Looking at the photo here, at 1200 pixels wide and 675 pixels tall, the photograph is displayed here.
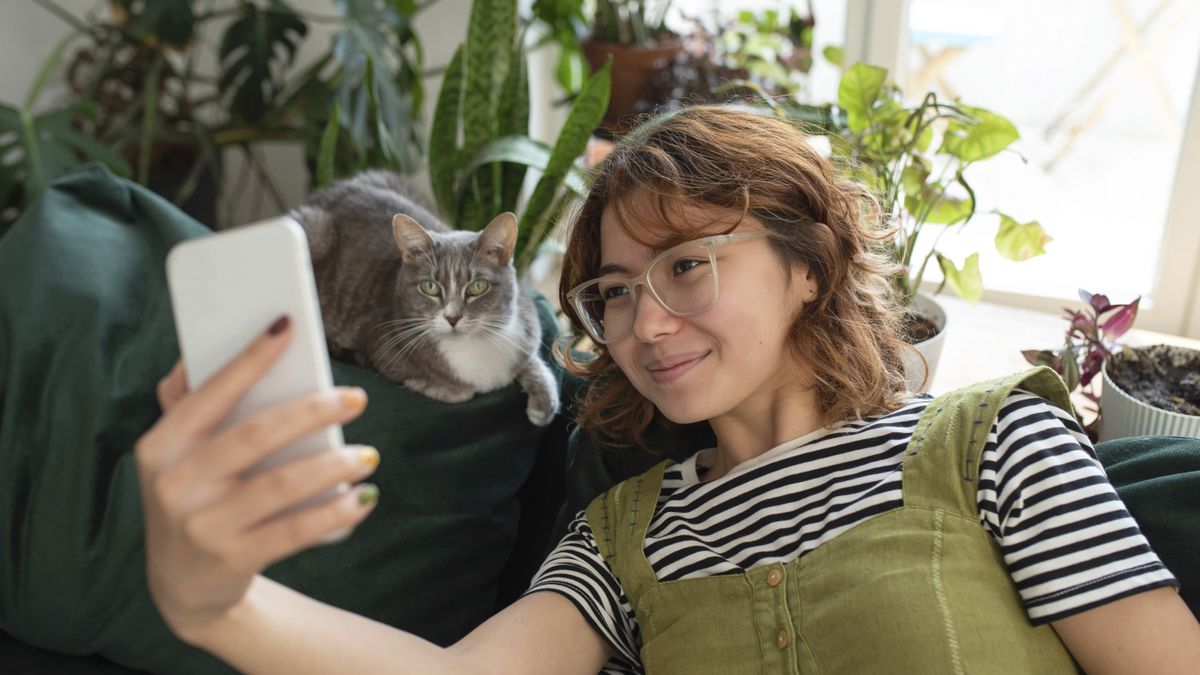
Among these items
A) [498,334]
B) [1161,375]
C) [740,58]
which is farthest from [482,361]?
[740,58]

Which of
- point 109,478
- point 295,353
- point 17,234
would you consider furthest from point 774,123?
point 17,234

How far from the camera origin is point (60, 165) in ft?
7.32

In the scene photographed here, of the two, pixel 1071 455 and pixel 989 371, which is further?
pixel 989 371

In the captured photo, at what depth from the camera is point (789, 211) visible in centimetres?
108

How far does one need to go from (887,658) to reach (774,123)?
635 mm

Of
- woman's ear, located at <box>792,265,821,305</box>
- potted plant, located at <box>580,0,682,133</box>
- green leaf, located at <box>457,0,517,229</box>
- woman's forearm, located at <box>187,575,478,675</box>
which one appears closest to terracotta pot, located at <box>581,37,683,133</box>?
potted plant, located at <box>580,0,682,133</box>

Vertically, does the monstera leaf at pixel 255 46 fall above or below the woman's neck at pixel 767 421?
above

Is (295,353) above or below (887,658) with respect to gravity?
above

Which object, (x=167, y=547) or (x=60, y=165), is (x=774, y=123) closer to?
(x=167, y=547)

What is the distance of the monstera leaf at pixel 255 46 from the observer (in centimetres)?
244

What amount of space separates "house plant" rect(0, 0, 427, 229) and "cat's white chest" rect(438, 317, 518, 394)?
73 cm

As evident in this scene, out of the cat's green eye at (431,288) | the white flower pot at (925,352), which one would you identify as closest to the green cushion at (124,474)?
the cat's green eye at (431,288)

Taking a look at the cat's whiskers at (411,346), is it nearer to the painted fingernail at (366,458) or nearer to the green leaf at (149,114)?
the painted fingernail at (366,458)

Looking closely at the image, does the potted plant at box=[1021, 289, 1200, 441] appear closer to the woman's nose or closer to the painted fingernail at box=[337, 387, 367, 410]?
the woman's nose
